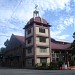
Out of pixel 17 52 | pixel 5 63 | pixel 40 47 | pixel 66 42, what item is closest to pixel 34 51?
pixel 40 47

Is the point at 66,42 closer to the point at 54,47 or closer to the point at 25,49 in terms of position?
the point at 54,47

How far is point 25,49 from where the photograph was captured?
200 ft

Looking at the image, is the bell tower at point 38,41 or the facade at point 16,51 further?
the facade at point 16,51

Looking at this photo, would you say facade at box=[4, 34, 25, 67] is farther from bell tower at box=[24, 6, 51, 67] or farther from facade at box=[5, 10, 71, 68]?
bell tower at box=[24, 6, 51, 67]

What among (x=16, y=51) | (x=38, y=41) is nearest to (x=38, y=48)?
(x=38, y=41)

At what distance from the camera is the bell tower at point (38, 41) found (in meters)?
53.9

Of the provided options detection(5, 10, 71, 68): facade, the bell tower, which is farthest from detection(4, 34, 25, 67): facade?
the bell tower

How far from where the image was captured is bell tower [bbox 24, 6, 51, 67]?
177 feet

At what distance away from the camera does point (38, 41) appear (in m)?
54.6

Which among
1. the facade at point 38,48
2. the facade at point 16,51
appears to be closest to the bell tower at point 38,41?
the facade at point 38,48

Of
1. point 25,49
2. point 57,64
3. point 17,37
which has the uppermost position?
point 17,37

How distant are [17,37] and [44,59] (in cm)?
1611

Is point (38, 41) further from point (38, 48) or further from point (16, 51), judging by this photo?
point (16, 51)

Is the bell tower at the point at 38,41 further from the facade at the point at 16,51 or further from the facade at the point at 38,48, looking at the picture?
the facade at the point at 16,51
